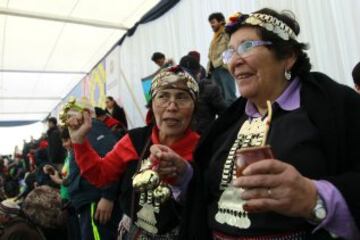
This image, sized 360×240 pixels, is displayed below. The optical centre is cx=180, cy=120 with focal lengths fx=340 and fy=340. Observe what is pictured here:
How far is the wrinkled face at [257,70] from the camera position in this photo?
95 centimetres

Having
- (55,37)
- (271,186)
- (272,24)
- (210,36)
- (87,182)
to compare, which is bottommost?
(87,182)

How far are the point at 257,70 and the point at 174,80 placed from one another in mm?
439

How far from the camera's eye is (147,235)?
126 cm

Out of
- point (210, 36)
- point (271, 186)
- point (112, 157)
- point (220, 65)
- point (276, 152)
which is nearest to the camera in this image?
point (271, 186)

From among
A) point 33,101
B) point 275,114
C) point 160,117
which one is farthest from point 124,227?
point 33,101

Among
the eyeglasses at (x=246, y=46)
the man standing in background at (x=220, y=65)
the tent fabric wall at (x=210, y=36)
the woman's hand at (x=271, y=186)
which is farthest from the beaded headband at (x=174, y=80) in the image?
the tent fabric wall at (x=210, y=36)

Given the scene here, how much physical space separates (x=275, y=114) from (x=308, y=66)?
7.9 inches

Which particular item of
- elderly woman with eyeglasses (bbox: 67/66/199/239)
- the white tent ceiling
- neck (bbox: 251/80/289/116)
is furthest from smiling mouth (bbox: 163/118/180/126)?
the white tent ceiling

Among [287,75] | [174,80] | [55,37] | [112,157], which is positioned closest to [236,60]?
[287,75]

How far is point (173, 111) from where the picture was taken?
1284 millimetres

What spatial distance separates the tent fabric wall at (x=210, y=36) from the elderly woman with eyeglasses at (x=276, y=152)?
1.87 meters

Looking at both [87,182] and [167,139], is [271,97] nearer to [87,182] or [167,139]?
[167,139]

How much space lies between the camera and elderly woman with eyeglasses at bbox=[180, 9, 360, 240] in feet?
2.08

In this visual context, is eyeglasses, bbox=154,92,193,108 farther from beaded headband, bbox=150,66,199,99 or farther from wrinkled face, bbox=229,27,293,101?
wrinkled face, bbox=229,27,293,101
